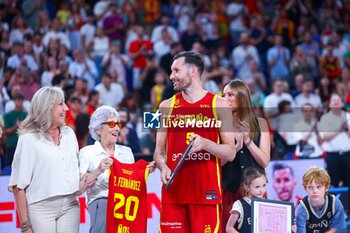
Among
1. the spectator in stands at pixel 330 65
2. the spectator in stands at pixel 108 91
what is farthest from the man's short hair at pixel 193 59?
the spectator in stands at pixel 330 65

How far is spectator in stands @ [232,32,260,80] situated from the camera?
1814 cm

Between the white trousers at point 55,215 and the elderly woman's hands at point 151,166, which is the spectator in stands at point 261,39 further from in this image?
the white trousers at point 55,215

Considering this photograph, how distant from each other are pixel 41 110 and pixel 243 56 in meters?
11.2

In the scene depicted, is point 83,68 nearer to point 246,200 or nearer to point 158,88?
point 158,88

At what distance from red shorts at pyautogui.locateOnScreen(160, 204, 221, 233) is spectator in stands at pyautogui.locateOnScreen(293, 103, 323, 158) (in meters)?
4.58

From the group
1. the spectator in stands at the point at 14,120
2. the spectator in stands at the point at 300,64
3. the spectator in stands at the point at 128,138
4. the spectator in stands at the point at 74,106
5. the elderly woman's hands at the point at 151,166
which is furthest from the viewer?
the spectator in stands at the point at 300,64

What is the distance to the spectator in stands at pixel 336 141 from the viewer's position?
11.8 metres

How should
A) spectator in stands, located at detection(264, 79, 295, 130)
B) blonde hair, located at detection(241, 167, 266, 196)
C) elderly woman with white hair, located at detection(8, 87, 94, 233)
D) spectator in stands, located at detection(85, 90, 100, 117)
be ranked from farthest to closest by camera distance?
spectator in stands, located at detection(264, 79, 295, 130)
spectator in stands, located at detection(85, 90, 100, 117)
blonde hair, located at detection(241, 167, 266, 196)
elderly woman with white hair, located at detection(8, 87, 94, 233)

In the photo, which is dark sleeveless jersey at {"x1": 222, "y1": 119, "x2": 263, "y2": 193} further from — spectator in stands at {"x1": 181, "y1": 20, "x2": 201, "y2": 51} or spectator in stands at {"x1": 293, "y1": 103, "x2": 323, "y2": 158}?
spectator in stands at {"x1": 181, "y1": 20, "x2": 201, "y2": 51}

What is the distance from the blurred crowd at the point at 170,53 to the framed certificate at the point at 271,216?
495cm

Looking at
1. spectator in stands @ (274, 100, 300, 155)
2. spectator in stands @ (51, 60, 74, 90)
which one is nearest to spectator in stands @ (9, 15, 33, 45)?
spectator in stands @ (51, 60, 74, 90)

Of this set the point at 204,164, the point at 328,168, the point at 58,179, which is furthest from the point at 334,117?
the point at 58,179

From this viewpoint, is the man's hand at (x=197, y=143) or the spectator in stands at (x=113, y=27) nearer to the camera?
the man's hand at (x=197, y=143)

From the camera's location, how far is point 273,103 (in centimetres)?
1548
